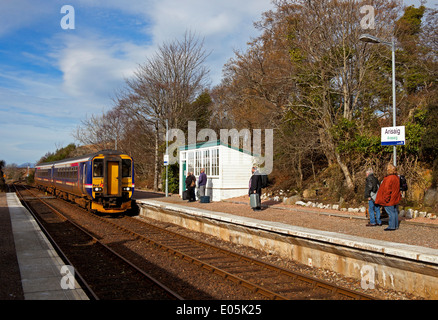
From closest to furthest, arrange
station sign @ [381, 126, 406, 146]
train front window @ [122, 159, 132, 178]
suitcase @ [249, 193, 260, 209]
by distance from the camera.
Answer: station sign @ [381, 126, 406, 146]
suitcase @ [249, 193, 260, 209]
train front window @ [122, 159, 132, 178]

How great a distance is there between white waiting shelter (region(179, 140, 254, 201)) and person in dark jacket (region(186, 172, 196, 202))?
1342mm

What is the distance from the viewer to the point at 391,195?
9211 millimetres

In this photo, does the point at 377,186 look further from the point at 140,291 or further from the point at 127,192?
the point at 127,192

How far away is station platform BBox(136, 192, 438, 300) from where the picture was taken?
21.4 ft

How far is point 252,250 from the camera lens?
1041 cm

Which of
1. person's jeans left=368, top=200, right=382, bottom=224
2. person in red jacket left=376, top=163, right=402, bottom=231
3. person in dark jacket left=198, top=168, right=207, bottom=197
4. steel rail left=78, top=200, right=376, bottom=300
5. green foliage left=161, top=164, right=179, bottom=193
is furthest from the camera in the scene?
green foliage left=161, top=164, right=179, bottom=193

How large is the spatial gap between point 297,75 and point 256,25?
4893mm

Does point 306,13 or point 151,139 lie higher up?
point 306,13

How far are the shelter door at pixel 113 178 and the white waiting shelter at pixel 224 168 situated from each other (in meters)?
4.98

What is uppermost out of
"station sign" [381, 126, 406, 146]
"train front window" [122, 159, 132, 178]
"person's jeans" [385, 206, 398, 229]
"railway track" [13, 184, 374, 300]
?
"station sign" [381, 126, 406, 146]

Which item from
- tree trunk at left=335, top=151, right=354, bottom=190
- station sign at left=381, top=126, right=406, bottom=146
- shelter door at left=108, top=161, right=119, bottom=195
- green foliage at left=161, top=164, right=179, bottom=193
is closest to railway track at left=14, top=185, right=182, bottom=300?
shelter door at left=108, top=161, right=119, bottom=195

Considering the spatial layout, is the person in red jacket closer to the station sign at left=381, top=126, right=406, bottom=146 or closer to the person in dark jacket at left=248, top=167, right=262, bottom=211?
the station sign at left=381, top=126, right=406, bottom=146
